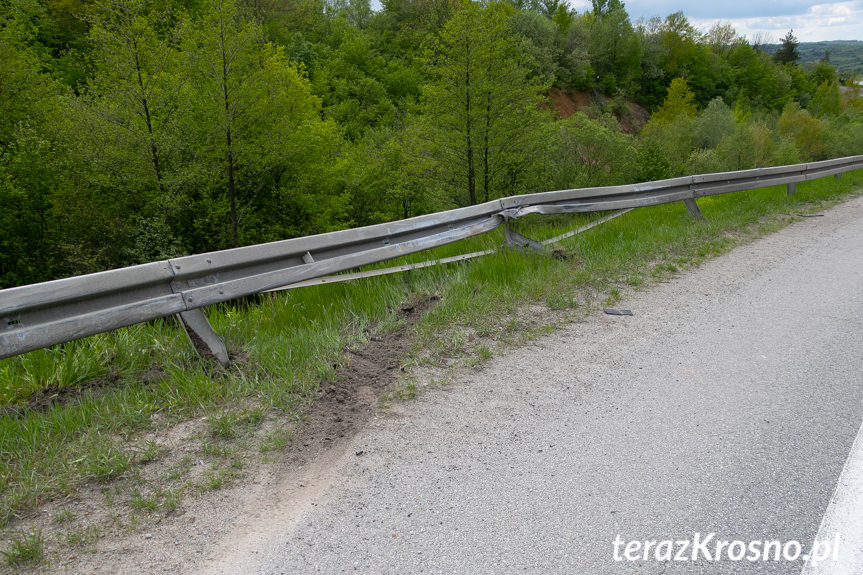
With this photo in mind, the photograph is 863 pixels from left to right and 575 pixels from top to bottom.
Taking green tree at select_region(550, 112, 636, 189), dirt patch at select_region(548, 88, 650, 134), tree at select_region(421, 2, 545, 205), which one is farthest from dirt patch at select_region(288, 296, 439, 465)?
dirt patch at select_region(548, 88, 650, 134)

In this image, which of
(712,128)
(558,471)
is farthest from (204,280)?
(712,128)

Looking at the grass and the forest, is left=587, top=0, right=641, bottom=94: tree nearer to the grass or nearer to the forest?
the forest

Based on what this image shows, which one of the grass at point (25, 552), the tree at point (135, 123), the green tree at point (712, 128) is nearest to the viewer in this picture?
the grass at point (25, 552)

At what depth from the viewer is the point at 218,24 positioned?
2220 cm

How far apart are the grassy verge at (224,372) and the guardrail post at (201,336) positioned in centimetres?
9

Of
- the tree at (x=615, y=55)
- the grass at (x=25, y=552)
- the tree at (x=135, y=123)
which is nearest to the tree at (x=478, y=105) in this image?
the tree at (x=135, y=123)

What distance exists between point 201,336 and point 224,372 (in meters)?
0.32

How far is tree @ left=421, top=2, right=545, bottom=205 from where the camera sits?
18.8 m

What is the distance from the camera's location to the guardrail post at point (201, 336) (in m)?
3.79

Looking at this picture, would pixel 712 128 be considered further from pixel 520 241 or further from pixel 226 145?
pixel 520 241

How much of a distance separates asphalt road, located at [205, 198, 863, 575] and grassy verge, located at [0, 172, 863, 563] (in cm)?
51

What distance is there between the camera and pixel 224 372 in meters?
3.69

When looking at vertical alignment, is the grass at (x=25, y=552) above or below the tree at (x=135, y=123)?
below

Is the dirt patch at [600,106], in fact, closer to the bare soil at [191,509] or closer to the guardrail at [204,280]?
the guardrail at [204,280]
